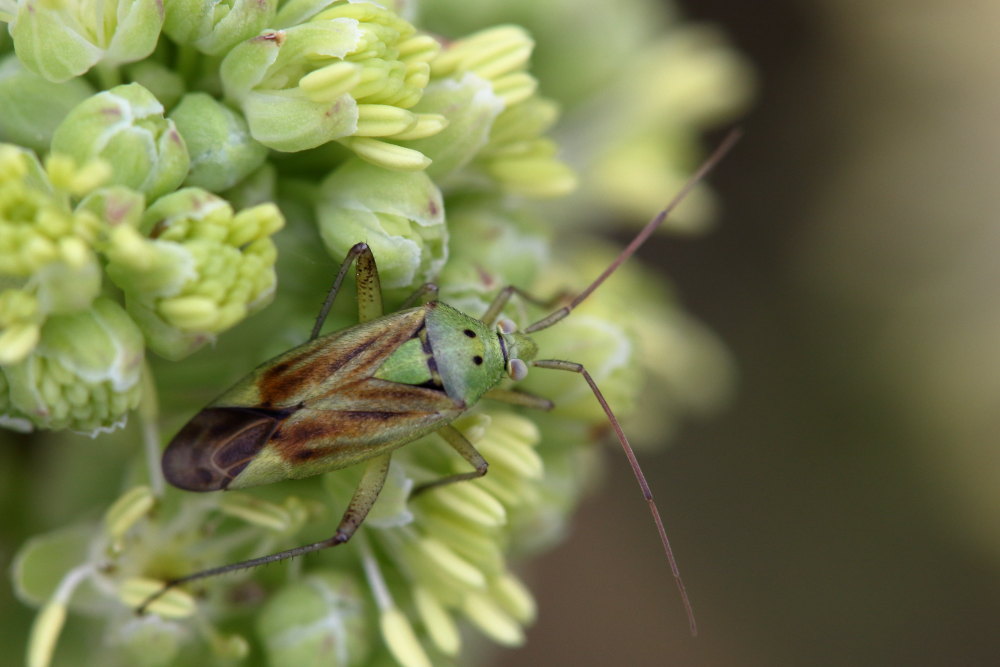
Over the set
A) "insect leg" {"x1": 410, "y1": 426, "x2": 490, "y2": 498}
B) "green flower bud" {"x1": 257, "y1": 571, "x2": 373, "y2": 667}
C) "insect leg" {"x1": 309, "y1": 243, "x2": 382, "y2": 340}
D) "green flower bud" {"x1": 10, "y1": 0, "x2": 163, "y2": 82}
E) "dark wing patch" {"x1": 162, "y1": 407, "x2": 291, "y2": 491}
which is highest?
"green flower bud" {"x1": 10, "y1": 0, "x2": 163, "y2": 82}

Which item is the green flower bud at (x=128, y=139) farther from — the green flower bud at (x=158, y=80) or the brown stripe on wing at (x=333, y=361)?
the brown stripe on wing at (x=333, y=361)

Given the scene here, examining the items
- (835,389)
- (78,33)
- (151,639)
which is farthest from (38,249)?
(835,389)

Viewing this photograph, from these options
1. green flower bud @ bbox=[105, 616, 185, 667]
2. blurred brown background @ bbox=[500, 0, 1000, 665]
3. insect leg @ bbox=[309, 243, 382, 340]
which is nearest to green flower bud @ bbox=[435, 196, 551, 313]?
insect leg @ bbox=[309, 243, 382, 340]

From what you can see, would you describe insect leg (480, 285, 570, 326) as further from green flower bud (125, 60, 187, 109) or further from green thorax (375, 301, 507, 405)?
green flower bud (125, 60, 187, 109)

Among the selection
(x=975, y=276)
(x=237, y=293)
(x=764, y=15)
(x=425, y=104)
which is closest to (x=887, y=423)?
(x=975, y=276)

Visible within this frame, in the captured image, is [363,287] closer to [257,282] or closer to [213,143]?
[257,282]

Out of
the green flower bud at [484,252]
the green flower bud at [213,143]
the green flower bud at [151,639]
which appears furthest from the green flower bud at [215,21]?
the green flower bud at [151,639]
